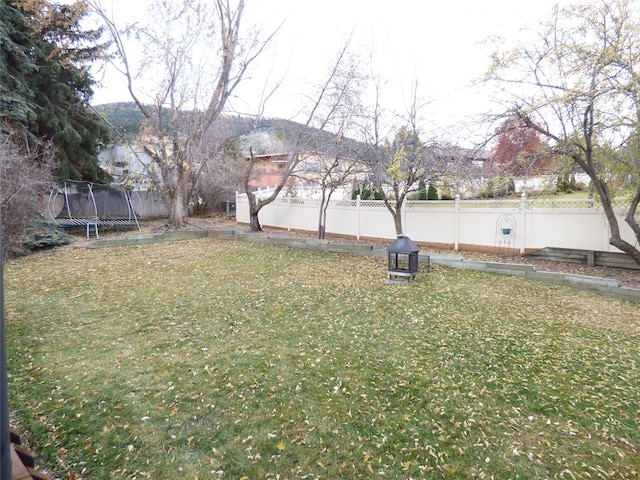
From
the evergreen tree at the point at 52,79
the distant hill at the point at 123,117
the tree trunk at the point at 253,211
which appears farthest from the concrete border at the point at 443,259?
the evergreen tree at the point at 52,79

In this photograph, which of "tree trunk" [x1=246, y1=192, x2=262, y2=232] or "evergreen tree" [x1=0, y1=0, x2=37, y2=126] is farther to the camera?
"tree trunk" [x1=246, y1=192, x2=262, y2=232]

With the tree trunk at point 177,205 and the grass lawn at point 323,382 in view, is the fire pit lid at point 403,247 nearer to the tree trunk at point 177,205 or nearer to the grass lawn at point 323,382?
the grass lawn at point 323,382

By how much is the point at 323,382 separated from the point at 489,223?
723 centimetres

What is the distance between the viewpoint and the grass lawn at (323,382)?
2.22 metres

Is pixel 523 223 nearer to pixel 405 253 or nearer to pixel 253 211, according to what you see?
pixel 405 253

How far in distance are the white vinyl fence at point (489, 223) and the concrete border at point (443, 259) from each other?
1482 mm

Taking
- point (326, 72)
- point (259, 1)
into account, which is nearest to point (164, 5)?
point (259, 1)

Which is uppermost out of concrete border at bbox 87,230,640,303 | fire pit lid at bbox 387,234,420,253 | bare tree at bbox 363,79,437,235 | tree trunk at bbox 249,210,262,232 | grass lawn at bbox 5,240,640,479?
bare tree at bbox 363,79,437,235

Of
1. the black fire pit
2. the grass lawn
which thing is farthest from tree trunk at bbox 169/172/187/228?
the black fire pit

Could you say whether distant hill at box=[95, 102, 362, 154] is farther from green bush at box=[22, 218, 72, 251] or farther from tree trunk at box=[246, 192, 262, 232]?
green bush at box=[22, 218, 72, 251]

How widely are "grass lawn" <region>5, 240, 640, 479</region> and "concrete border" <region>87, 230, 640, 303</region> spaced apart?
1.90ft

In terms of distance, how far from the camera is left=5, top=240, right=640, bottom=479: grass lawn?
2.22 meters

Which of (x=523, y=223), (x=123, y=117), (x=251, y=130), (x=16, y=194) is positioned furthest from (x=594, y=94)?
(x=123, y=117)

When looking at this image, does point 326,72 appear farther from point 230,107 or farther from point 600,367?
point 600,367
